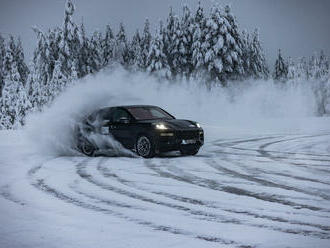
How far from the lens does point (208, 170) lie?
1061cm

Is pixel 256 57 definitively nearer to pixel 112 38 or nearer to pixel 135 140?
pixel 112 38

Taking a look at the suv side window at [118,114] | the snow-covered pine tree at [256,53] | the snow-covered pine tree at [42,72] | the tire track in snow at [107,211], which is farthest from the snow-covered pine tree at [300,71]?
the tire track in snow at [107,211]

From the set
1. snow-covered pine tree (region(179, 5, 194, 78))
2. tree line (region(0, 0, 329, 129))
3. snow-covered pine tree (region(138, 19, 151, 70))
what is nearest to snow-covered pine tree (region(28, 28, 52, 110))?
tree line (region(0, 0, 329, 129))

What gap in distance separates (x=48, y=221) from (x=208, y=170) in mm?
5087

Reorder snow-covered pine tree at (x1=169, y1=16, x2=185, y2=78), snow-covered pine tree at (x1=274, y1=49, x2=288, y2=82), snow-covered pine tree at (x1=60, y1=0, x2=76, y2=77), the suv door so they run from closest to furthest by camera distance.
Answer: the suv door → snow-covered pine tree at (x1=60, y1=0, x2=76, y2=77) → snow-covered pine tree at (x1=169, y1=16, x2=185, y2=78) → snow-covered pine tree at (x1=274, y1=49, x2=288, y2=82)

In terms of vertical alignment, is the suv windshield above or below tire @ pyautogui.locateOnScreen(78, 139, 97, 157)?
above

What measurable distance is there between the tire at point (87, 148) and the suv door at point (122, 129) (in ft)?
2.63

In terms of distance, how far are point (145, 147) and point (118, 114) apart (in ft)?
5.14

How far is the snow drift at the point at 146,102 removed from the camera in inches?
609

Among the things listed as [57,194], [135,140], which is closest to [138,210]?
[57,194]

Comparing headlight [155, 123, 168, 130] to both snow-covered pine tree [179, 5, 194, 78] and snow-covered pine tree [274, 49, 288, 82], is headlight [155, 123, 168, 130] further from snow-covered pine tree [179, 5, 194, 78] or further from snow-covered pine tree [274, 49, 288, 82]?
snow-covered pine tree [274, 49, 288, 82]

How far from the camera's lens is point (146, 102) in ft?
72.3

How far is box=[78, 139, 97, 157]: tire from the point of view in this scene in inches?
579

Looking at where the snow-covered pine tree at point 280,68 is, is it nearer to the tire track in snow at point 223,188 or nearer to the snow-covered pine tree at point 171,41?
the snow-covered pine tree at point 171,41
